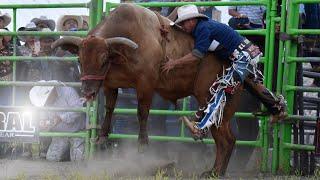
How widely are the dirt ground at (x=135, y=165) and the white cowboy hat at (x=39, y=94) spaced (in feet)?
2.45

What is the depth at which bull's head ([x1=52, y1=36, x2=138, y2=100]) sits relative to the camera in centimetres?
573

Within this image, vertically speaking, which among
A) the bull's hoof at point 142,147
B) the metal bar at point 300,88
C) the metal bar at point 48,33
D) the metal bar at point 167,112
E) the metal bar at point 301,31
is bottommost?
the bull's hoof at point 142,147

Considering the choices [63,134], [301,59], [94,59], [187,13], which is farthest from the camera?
[63,134]

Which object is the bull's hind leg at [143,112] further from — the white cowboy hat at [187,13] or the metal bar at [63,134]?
the metal bar at [63,134]

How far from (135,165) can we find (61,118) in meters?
1.57

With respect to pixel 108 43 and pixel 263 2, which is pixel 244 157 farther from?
pixel 108 43

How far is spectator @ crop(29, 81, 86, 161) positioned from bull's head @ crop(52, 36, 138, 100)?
2.01 m

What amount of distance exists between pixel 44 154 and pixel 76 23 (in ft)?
6.17

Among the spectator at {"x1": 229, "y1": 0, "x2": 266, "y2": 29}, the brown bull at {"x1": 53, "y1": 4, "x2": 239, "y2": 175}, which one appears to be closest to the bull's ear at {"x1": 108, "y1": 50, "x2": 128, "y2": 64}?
the brown bull at {"x1": 53, "y1": 4, "x2": 239, "y2": 175}

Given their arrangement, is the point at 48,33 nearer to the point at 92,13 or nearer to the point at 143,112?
the point at 92,13

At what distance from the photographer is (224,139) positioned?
637 cm

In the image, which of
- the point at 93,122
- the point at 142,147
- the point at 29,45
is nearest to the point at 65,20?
the point at 29,45

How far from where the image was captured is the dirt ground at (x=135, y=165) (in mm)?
6086

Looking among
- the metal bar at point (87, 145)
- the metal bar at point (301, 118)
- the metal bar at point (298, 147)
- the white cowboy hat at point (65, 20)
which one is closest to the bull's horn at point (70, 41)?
the metal bar at point (87, 145)
